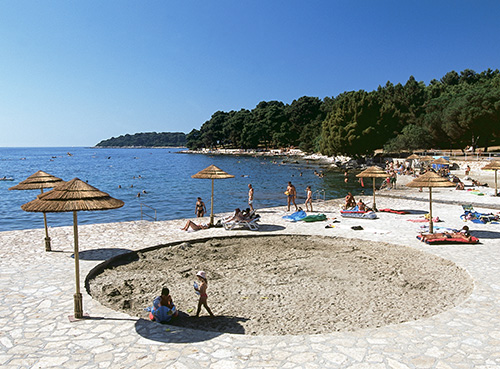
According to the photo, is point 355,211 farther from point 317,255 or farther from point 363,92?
point 363,92

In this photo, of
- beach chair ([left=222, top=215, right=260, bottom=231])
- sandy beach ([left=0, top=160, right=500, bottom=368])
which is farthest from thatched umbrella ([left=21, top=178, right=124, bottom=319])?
beach chair ([left=222, top=215, right=260, bottom=231])

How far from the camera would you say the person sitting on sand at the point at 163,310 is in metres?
7.23

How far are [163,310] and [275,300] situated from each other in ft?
8.69

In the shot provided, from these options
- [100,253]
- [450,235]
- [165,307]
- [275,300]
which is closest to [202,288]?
[165,307]

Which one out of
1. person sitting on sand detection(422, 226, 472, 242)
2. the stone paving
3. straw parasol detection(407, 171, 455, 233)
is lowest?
the stone paving

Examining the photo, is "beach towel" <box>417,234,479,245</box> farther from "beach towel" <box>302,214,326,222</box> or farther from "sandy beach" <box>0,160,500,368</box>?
"beach towel" <box>302,214,326,222</box>

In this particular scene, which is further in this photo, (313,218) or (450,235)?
(313,218)

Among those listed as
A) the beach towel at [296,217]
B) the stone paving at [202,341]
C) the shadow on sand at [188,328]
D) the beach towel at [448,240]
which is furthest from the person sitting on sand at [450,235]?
the shadow on sand at [188,328]

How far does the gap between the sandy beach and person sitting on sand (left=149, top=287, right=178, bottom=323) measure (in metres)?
0.26

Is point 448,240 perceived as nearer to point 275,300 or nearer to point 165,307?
point 275,300

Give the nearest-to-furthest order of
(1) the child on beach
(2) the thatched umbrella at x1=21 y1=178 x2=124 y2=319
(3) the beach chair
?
(2) the thatched umbrella at x1=21 y1=178 x2=124 y2=319 → (1) the child on beach → (3) the beach chair

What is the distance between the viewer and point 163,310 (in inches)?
287

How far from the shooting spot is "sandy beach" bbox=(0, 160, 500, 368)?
19.5 ft

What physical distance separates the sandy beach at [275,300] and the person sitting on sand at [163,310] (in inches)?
10.0
